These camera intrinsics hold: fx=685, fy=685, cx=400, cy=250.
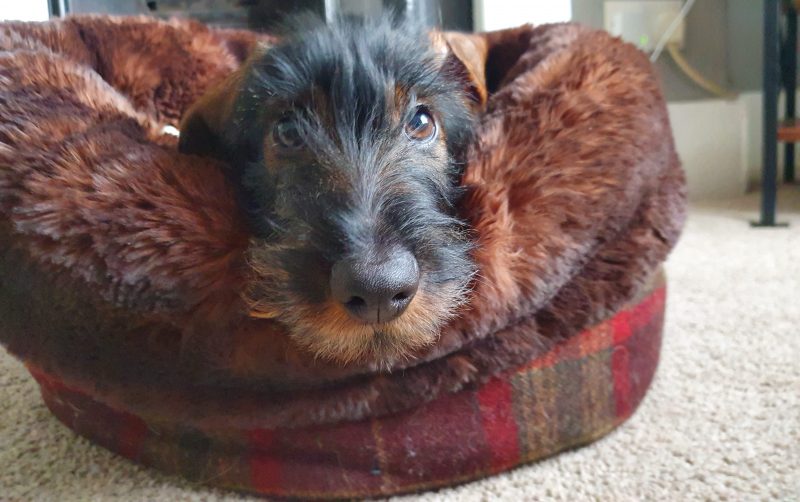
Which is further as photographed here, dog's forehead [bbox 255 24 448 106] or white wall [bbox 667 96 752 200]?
white wall [bbox 667 96 752 200]

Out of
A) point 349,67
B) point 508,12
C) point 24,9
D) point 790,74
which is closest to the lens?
point 349,67

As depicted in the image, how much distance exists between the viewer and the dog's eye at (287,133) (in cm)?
→ 109

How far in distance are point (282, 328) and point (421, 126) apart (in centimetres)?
43

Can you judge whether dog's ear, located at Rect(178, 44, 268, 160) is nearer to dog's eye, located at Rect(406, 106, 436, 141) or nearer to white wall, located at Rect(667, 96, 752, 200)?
dog's eye, located at Rect(406, 106, 436, 141)

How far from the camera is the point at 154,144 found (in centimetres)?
118

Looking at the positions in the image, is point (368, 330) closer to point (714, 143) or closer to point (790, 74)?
point (714, 143)

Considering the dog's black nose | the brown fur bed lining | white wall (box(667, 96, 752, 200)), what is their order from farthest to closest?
white wall (box(667, 96, 752, 200))
the brown fur bed lining
the dog's black nose

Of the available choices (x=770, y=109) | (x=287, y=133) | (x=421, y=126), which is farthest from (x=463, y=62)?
(x=770, y=109)

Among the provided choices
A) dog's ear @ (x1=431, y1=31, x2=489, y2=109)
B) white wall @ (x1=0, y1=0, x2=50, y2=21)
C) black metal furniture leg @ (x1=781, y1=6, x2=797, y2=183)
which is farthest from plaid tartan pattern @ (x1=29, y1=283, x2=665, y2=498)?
black metal furniture leg @ (x1=781, y1=6, x2=797, y2=183)

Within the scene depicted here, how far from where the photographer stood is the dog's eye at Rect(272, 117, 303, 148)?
1086 mm

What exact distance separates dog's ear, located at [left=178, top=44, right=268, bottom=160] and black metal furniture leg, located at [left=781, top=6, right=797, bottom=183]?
2.70 metres

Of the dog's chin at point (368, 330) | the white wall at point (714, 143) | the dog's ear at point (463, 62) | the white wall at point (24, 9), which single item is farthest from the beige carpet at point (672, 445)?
the white wall at point (714, 143)

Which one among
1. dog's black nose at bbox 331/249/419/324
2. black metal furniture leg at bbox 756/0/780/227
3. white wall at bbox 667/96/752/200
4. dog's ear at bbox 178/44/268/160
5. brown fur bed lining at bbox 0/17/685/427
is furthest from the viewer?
white wall at bbox 667/96/752/200

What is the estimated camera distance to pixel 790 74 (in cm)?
318
